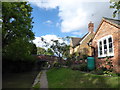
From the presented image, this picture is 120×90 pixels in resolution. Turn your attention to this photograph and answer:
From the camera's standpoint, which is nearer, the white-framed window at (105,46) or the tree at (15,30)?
the white-framed window at (105,46)

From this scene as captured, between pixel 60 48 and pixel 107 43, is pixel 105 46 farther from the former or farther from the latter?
pixel 60 48

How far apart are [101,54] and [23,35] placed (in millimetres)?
11138

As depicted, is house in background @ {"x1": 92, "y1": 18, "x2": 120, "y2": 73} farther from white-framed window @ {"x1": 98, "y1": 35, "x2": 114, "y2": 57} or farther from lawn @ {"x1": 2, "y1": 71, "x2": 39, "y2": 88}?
lawn @ {"x1": 2, "y1": 71, "x2": 39, "y2": 88}

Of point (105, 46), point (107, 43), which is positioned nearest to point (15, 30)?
point (105, 46)

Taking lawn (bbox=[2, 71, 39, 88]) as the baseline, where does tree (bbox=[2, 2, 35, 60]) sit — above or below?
above

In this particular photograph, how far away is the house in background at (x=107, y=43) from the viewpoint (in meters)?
10.4

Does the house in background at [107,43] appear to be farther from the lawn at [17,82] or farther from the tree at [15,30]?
the tree at [15,30]

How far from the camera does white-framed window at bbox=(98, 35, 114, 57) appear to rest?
37.1 ft

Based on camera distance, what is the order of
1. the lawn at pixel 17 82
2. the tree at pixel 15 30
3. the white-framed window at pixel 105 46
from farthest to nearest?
the tree at pixel 15 30
the white-framed window at pixel 105 46
the lawn at pixel 17 82

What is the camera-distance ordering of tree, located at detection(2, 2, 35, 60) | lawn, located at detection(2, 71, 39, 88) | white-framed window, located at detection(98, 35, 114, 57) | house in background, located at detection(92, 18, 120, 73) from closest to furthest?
1. lawn, located at detection(2, 71, 39, 88)
2. house in background, located at detection(92, 18, 120, 73)
3. white-framed window, located at detection(98, 35, 114, 57)
4. tree, located at detection(2, 2, 35, 60)

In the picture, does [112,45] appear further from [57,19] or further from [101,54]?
[57,19]

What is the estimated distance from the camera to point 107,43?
38.2ft

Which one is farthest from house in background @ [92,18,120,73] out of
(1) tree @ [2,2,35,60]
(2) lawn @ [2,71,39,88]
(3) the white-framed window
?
(1) tree @ [2,2,35,60]

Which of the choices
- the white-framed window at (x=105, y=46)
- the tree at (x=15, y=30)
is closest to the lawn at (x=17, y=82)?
the tree at (x=15, y=30)
